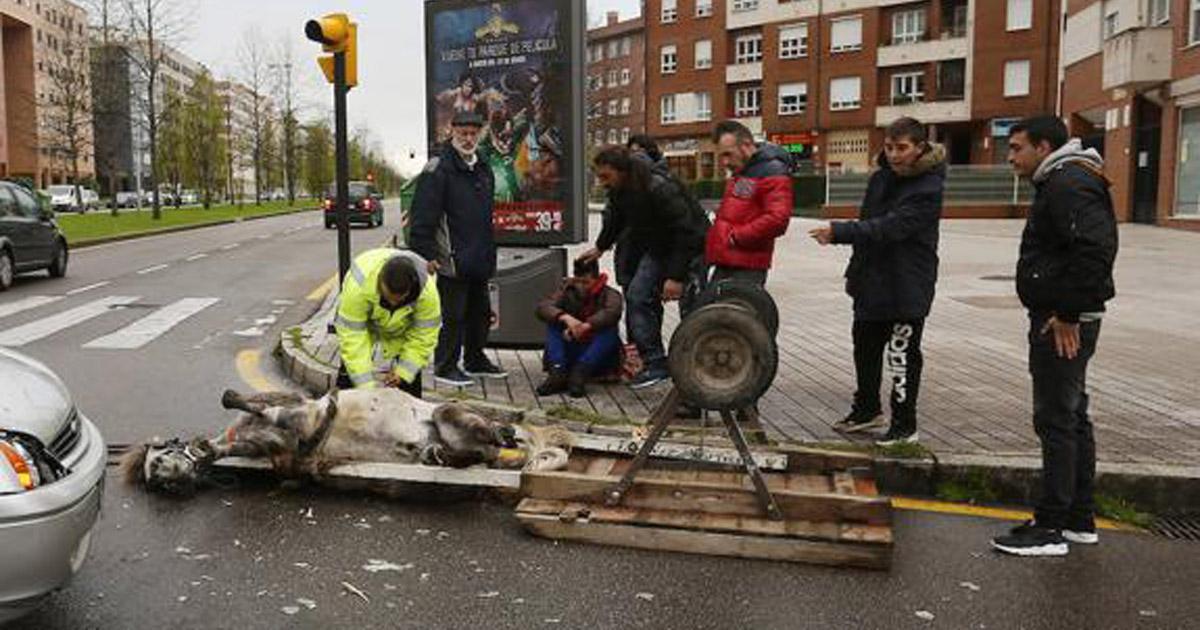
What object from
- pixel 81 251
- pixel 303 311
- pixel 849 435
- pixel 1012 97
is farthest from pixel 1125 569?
pixel 1012 97

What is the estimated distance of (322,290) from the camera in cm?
1623

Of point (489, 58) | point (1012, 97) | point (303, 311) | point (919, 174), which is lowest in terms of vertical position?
point (303, 311)

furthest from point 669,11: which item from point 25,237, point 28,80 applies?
point 28,80

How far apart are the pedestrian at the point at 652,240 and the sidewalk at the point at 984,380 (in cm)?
42

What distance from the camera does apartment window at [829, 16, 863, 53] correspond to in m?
56.8

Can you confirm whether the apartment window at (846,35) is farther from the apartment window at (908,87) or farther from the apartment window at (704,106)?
the apartment window at (704,106)

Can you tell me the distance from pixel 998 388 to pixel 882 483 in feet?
7.92

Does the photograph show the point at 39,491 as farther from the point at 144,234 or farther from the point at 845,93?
the point at 845,93

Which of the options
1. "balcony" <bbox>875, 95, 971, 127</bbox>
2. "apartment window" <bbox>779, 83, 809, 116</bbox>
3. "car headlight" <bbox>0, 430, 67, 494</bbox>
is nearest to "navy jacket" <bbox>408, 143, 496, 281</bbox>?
"car headlight" <bbox>0, 430, 67, 494</bbox>

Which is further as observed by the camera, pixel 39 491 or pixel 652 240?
pixel 652 240

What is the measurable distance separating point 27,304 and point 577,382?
9.72 metres

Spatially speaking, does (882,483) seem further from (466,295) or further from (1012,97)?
(1012,97)

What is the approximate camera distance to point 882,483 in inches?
211

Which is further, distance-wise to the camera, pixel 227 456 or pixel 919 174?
pixel 919 174
